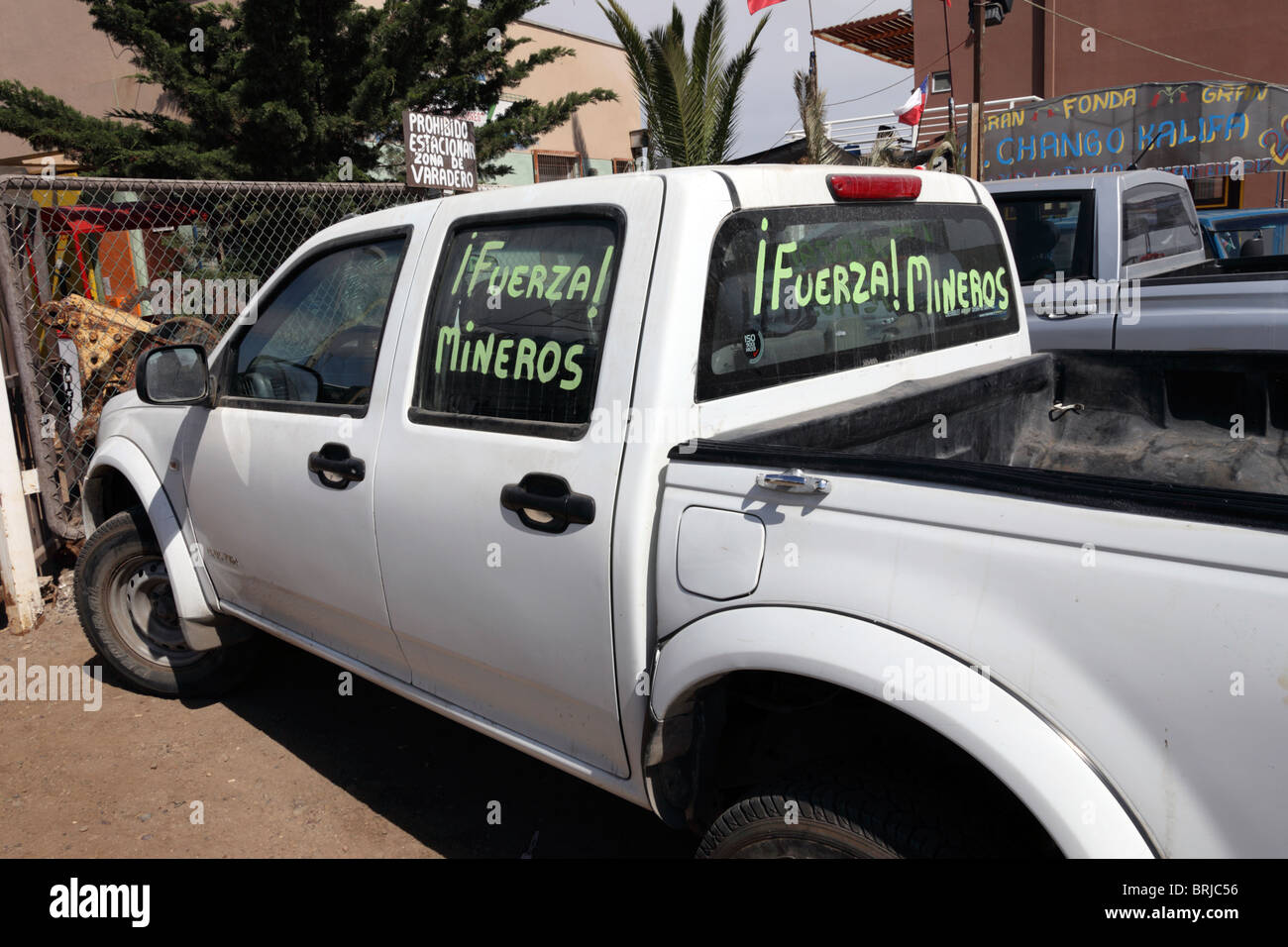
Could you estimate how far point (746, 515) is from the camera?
1.92 meters

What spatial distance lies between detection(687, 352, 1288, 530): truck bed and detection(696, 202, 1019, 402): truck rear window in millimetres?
139

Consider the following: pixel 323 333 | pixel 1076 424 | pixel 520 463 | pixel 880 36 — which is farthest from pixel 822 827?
pixel 880 36

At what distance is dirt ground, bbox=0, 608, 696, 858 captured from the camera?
310 cm

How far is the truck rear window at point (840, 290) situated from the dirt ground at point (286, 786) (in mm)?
1605

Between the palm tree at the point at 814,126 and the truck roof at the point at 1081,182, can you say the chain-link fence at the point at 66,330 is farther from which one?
the palm tree at the point at 814,126

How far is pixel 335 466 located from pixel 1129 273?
5.03 metres

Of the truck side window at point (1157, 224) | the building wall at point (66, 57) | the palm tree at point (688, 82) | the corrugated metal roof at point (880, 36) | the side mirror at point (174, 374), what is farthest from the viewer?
the corrugated metal roof at point (880, 36)

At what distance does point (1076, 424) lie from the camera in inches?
129

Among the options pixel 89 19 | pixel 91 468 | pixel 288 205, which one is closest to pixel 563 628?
pixel 91 468

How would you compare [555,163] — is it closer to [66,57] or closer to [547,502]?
[66,57]

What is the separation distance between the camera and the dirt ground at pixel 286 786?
3100mm

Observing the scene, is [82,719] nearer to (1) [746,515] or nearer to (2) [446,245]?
(2) [446,245]

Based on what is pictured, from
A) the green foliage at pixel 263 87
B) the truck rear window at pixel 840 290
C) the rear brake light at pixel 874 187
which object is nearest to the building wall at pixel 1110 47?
the green foliage at pixel 263 87
